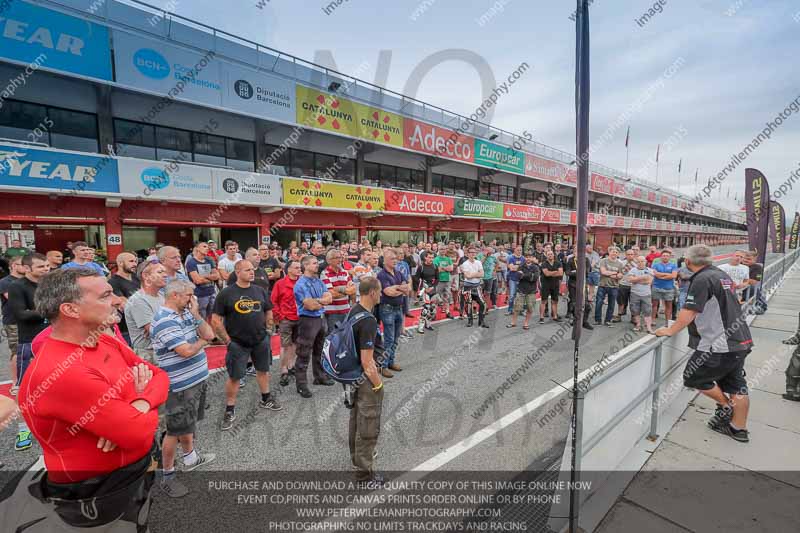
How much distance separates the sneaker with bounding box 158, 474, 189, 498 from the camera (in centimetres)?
281

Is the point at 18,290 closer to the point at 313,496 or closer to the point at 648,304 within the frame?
the point at 313,496

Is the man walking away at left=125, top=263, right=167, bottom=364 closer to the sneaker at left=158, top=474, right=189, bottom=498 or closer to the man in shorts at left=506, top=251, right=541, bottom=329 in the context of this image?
the sneaker at left=158, top=474, right=189, bottom=498

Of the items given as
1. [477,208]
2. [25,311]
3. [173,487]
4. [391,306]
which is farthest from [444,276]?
[477,208]

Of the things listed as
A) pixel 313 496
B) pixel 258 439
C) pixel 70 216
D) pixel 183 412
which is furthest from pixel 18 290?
pixel 70 216

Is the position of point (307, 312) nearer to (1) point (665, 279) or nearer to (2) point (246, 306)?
(2) point (246, 306)

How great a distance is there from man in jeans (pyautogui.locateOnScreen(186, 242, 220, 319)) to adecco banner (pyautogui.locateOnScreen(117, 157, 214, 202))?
19.0 ft

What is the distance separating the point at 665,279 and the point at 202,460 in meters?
9.47

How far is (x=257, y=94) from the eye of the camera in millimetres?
13383

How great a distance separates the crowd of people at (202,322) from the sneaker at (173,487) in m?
0.01

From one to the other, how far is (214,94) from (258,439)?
12951 mm

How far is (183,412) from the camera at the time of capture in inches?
116

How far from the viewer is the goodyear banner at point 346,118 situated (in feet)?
48.2

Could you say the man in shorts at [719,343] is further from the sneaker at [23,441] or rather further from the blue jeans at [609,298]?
the sneaker at [23,441]

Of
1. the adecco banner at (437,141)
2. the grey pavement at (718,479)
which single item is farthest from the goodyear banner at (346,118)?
the grey pavement at (718,479)
